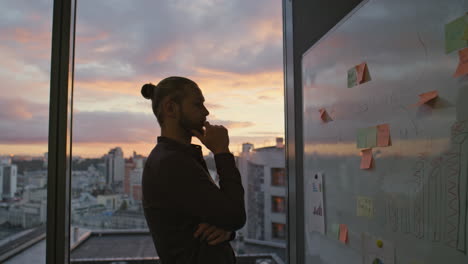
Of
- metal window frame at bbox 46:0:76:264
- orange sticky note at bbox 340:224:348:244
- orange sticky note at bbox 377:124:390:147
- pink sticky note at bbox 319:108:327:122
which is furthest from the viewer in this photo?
metal window frame at bbox 46:0:76:264

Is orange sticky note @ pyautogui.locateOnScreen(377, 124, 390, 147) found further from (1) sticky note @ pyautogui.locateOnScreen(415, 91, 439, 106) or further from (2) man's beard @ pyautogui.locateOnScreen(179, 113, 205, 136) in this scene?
(2) man's beard @ pyautogui.locateOnScreen(179, 113, 205, 136)

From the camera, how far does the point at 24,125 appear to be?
1861 millimetres

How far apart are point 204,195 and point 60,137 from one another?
1267mm

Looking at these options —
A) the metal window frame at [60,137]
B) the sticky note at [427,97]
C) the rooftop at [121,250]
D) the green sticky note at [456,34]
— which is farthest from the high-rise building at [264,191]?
the green sticky note at [456,34]

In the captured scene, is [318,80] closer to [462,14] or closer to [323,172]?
[323,172]

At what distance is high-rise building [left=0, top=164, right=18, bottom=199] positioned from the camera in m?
1.82

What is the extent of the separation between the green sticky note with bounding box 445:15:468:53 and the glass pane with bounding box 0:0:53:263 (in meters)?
1.87

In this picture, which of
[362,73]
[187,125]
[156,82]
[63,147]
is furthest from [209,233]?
[156,82]

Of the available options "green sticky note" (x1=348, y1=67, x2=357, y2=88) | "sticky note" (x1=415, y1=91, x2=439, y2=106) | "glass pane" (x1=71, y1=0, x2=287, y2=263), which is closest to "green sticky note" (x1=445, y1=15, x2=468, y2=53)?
"sticky note" (x1=415, y1=91, x2=439, y2=106)

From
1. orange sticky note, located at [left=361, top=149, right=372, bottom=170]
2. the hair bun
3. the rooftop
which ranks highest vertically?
the hair bun

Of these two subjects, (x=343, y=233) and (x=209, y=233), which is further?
(x=343, y=233)

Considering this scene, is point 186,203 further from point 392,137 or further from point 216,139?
point 392,137

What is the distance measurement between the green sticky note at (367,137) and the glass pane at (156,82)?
3.00 feet

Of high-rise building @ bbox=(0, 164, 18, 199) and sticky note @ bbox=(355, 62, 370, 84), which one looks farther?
high-rise building @ bbox=(0, 164, 18, 199)
